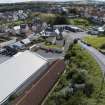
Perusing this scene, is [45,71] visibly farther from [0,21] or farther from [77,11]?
[77,11]

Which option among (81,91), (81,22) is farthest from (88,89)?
(81,22)

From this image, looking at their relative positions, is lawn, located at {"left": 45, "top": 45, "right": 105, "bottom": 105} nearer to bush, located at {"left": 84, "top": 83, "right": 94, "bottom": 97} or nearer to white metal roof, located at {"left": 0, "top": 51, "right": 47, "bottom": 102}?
bush, located at {"left": 84, "top": 83, "right": 94, "bottom": 97}

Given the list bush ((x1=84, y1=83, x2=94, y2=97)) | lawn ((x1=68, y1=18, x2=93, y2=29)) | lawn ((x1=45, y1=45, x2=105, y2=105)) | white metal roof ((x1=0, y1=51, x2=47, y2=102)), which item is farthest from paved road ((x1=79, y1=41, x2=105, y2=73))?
lawn ((x1=68, y1=18, x2=93, y2=29))

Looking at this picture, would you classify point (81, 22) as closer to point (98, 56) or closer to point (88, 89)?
point (98, 56)

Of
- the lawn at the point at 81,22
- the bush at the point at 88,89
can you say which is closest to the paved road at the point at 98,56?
the bush at the point at 88,89

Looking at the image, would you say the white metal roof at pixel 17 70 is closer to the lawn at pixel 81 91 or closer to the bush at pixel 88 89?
the lawn at pixel 81 91

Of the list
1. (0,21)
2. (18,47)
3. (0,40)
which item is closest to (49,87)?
(18,47)
